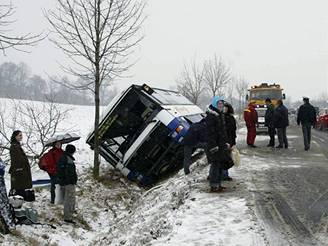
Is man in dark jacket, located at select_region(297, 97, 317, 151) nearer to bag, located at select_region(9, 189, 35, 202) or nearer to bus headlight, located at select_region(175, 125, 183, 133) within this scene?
bus headlight, located at select_region(175, 125, 183, 133)

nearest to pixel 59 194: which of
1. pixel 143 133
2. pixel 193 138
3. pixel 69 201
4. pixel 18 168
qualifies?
pixel 69 201

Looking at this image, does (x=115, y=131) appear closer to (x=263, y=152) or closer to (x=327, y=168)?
(x=263, y=152)

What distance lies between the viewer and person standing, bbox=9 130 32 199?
961cm

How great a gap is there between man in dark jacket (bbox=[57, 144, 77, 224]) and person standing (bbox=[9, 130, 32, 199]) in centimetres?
74

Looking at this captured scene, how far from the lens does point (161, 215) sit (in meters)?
7.61

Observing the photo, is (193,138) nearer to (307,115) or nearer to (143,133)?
(143,133)

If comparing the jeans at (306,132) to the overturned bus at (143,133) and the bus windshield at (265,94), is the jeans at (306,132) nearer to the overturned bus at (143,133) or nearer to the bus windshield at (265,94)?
the overturned bus at (143,133)

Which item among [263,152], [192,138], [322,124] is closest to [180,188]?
[192,138]

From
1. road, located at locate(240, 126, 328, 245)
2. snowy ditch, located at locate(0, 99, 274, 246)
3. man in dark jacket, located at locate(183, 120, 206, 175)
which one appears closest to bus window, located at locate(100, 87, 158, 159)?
snowy ditch, located at locate(0, 99, 274, 246)

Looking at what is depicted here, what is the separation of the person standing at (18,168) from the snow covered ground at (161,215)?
2.40 feet

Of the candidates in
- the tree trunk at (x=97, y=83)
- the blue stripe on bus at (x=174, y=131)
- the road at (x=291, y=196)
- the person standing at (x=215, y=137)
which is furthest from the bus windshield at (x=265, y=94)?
the person standing at (x=215, y=137)

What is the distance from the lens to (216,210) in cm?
727

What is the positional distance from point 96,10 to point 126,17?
3.33 ft

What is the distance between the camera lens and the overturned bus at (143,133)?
1292cm
